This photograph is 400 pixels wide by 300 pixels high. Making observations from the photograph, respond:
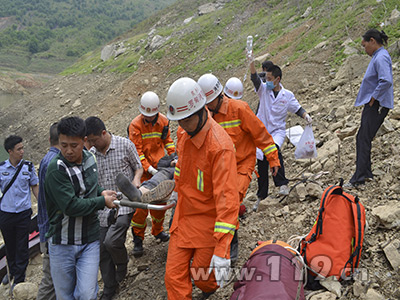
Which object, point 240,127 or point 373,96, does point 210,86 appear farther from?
point 373,96

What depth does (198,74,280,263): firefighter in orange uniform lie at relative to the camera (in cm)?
375

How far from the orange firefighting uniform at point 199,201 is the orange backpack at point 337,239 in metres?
0.94

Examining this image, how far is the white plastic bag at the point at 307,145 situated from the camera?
528cm

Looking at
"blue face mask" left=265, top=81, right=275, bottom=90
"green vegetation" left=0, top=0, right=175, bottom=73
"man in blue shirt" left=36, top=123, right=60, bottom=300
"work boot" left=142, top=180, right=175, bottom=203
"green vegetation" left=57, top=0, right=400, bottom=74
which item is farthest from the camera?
"green vegetation" left=0, top=0, right=175, bottom=73

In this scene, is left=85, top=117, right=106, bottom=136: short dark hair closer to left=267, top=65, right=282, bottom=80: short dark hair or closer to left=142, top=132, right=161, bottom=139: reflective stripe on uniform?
left=142, top=132, right=161, bottom=139: reflective stripe on uniform

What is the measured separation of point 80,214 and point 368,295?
2350mm

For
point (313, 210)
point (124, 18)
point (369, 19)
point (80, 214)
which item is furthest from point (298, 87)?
point (124, 18)

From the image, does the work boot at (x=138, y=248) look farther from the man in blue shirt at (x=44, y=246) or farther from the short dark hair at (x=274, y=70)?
the short dark hair at (x=274, y=70)

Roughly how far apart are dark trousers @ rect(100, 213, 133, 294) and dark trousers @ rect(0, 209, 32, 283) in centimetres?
176

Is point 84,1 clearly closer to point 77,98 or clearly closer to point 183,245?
point 77,98

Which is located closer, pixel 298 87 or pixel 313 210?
pixel 313 210

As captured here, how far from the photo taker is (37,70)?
56.4 metres

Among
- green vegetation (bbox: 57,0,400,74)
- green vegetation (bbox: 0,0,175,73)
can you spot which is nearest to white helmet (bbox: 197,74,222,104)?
green vegetation (bbox: 57,0,400,74)

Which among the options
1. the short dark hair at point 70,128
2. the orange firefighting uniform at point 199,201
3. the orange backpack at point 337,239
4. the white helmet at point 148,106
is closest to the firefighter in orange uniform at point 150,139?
the white helmet at point 148,106
